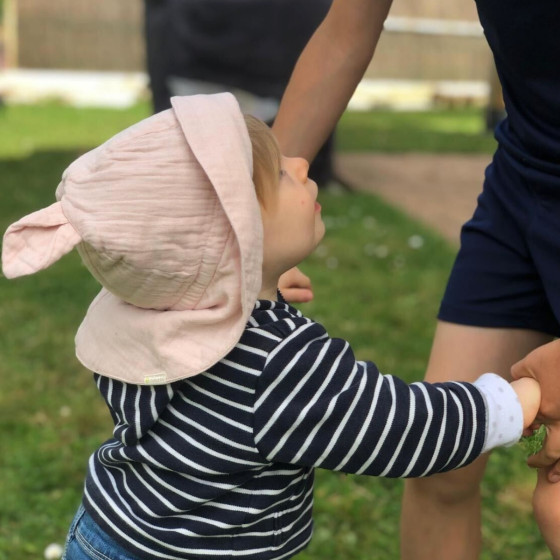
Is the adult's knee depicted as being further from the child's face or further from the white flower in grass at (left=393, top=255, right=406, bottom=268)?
the white flower in grass at (left=393, top=255, right=406, bottom=268)

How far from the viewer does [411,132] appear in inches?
491

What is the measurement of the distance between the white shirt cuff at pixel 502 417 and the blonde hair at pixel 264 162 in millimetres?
505

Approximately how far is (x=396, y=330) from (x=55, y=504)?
79.7 inches

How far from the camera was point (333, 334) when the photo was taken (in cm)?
443

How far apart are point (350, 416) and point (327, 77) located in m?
0.89

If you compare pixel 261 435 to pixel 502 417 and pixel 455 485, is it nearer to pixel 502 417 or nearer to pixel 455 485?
pixel 502 417

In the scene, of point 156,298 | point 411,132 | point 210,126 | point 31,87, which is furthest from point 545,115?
point 31,87

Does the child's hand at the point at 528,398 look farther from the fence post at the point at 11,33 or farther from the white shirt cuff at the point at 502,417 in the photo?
the fence post at the point at 11,33

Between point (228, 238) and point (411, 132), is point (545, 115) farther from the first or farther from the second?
point (411, 132)

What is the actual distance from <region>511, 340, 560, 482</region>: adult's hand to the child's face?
1.46ft

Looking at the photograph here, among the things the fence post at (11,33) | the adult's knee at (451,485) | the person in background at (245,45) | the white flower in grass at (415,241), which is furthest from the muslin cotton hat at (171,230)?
the fence post at (11,33)

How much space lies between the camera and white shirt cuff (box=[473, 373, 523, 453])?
5.37ft

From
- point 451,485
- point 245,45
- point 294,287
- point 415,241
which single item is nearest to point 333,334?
point 415,241

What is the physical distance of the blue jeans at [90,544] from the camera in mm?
1713
